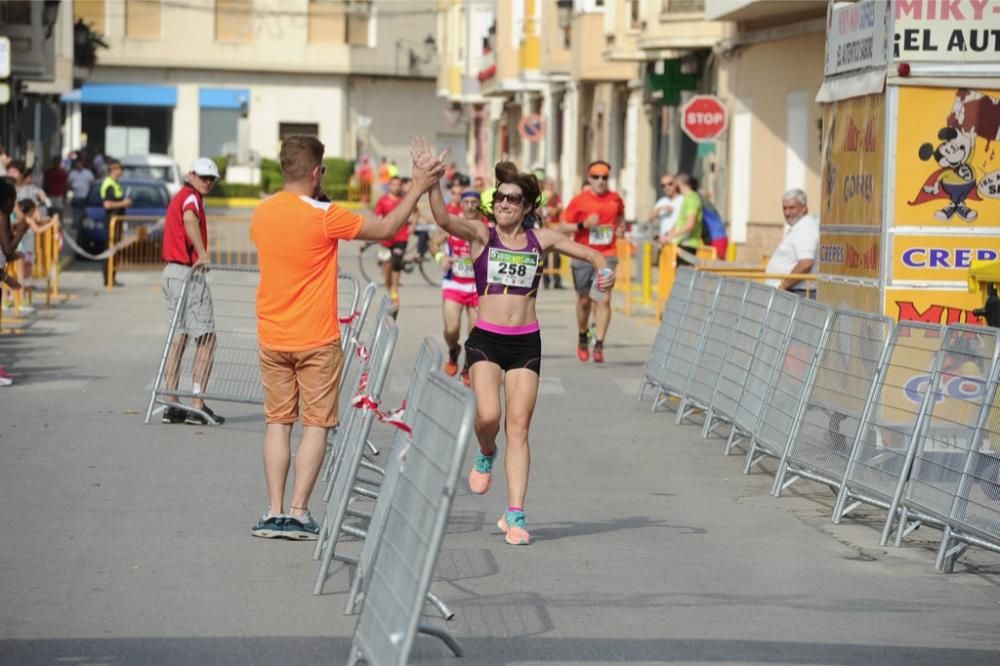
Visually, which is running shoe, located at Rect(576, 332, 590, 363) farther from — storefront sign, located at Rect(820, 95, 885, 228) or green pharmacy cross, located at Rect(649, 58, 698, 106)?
green pharmacy cross, located at Rect(649, 58, 698, 106)

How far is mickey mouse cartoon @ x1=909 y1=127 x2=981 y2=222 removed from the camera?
12.9 m

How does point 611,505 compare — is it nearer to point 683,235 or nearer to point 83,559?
point 83,559

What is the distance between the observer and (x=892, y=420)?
10.5 metres

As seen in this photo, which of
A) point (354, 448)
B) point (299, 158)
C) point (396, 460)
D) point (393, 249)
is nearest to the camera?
point (396, 460)

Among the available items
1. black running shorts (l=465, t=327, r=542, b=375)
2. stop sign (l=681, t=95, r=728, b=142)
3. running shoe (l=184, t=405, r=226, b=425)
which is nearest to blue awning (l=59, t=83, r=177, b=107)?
stop sign (l=681, t=95, r=728, b=142)

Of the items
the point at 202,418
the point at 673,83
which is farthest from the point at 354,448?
the point at 673,83

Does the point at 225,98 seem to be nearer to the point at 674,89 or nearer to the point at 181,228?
the point at 674,89

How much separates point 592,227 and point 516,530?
35.1 feet

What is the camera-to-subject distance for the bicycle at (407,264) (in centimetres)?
3161

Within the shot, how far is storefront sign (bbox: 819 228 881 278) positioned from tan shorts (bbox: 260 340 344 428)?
494cm

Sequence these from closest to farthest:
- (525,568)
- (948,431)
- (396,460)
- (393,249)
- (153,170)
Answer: (396,460) < (525,568) < (948,431) < (393,249) < (153,170)

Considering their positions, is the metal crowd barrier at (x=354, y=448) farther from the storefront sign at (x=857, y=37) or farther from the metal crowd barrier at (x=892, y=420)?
the storefront sign at (x=857, y=37)

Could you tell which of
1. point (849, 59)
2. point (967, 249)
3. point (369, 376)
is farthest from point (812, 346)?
point (369, 376)

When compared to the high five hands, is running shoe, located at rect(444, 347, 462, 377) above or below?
below
